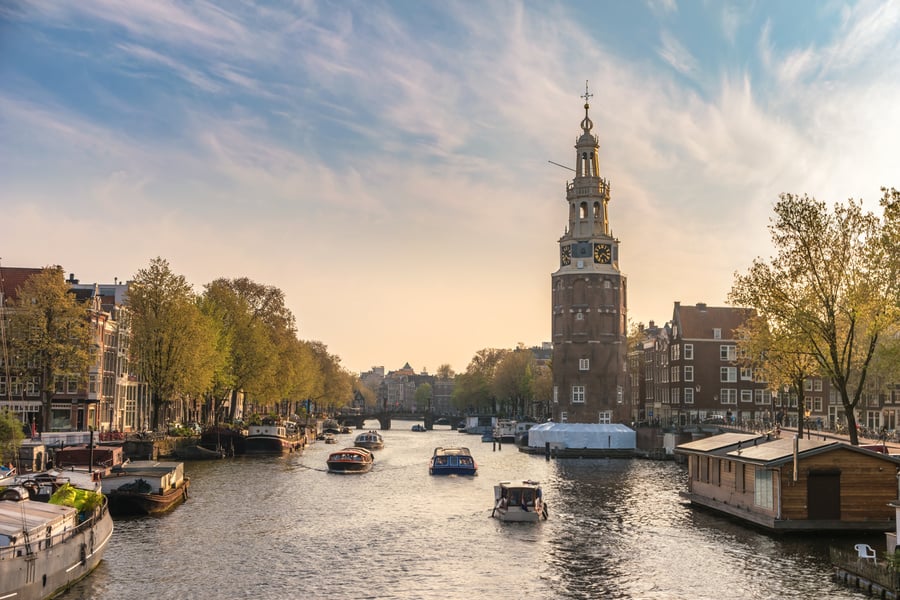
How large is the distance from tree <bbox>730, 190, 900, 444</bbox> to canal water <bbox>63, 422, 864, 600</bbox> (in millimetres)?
12619

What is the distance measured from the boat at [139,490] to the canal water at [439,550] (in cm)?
126

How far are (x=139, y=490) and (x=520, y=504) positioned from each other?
22.1 metres

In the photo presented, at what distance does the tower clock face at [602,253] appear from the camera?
130000 mm

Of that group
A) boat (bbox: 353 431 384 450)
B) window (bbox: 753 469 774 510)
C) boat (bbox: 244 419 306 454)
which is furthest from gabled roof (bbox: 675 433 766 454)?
boat (bbox: 353 431 384 450)

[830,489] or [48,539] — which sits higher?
[830,489]

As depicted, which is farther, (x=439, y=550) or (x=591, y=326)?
(x=591, y=326)

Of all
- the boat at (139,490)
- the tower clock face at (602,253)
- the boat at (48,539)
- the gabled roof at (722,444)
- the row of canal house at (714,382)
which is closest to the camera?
the boat at (48,539)

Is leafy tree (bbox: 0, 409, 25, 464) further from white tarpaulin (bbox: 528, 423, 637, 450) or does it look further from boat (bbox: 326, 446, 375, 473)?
white tarpaulin (bbox: 528, 423, 637, 450)

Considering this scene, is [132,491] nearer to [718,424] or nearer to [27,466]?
[27,466]

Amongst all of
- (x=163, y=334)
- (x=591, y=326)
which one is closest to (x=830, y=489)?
(x=163, y=334)

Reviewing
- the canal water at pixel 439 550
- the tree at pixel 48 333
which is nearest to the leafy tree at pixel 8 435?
the canal water at pixel 439 550

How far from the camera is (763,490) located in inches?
1972

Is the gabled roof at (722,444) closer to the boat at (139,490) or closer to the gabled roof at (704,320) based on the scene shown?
the boat at (139,490)

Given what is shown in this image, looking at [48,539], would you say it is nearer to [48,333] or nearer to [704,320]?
[48,333]
